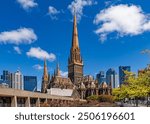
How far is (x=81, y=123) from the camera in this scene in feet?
43.9

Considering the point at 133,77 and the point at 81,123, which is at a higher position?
the point at 133,77

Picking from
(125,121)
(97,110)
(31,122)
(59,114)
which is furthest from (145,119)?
(31,122)

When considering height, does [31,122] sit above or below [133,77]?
below

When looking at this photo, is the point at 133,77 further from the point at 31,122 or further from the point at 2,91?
the point at 31,122

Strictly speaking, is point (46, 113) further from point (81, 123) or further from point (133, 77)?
point (133, 77)

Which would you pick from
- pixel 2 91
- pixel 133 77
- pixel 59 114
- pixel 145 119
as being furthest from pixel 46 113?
pixel 133 77

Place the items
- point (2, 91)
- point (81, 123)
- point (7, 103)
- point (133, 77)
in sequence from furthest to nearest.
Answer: point (133, 77), point (7, 103), point (2, 91), point (81, 123)

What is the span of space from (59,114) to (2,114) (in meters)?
2.62

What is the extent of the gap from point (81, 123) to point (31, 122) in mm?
1837

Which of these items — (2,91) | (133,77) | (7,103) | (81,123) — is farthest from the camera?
(133,77)

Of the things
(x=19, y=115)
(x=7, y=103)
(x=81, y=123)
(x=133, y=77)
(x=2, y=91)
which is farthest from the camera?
(x=133, y=77)

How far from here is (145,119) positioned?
13.8 m

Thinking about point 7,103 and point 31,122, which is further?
point 7,103

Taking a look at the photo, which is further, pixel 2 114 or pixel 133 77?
pixel 133 77
